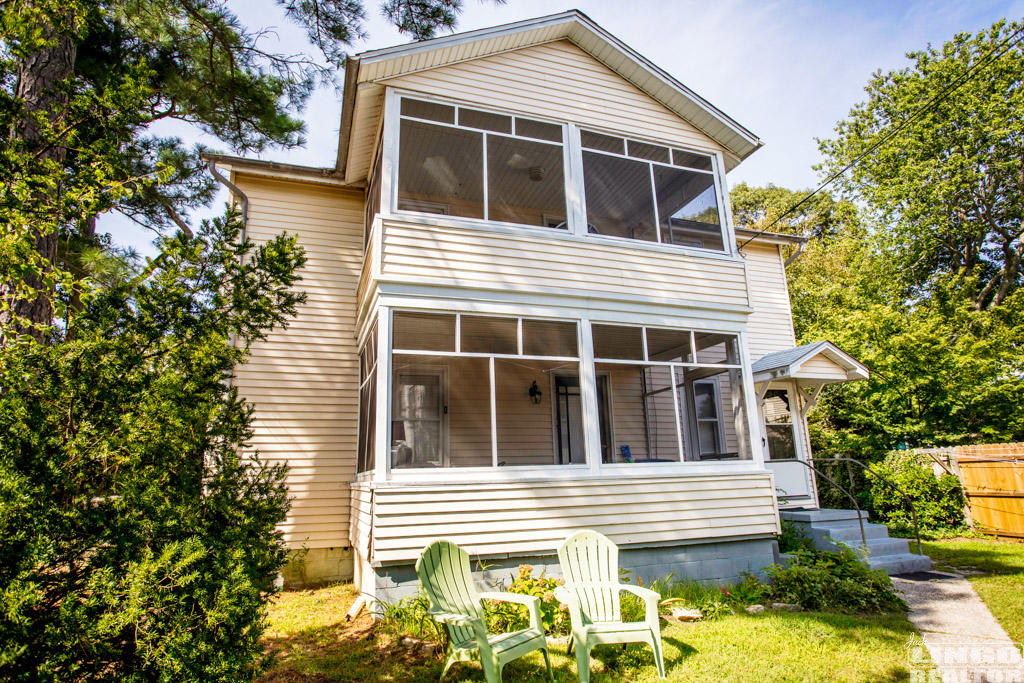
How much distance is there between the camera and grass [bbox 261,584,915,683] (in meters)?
4.55

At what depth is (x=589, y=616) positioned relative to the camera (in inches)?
195

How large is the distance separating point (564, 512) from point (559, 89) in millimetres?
6137

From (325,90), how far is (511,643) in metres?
9.42

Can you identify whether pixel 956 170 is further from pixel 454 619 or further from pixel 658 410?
pixel 454 619

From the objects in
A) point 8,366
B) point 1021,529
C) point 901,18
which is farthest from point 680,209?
point 8,366

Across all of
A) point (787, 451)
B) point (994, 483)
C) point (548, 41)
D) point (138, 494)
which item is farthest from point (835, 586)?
point (548, 41)

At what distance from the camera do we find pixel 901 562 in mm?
7785

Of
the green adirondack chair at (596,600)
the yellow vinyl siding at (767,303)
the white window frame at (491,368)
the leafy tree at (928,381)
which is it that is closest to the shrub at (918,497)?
the leafy tree at (928,381)

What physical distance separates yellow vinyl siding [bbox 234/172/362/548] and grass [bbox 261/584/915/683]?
2.22m

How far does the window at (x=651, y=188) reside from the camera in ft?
28.0

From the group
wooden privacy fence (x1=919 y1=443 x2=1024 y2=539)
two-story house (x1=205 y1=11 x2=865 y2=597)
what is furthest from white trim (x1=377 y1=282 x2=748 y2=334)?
wooden privacy fence (x1=919 y1=443 x2=1024 y2=539)

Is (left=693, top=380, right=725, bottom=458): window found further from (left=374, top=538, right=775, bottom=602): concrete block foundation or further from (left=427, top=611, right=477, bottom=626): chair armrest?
(left=427, top=611, right=477, bottom=626): chair armrest

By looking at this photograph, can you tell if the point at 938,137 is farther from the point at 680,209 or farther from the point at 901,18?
the point at 680,209

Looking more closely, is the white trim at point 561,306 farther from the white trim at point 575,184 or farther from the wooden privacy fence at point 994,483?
the wooden privacy fence at point 994,483
